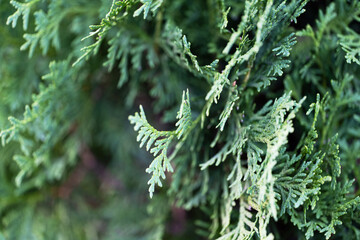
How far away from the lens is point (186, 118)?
0.94m

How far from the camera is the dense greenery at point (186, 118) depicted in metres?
0.95

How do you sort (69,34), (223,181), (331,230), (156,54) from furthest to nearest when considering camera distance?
1. (69,34)
2. (156,54)
3. (223,181)
4. (331,230)

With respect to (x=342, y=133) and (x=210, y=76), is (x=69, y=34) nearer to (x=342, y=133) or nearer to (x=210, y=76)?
(x=210, y=76)

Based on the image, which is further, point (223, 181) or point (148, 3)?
point (223, 181)

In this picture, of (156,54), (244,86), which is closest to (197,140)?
(244,86)

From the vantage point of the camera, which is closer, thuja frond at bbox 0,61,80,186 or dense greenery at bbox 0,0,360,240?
dense greenery at bbox 0,0,360,240

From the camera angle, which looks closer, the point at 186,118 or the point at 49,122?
the point at 186,118

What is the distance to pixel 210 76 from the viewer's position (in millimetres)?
1066

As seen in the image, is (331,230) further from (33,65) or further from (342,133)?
(33,65)

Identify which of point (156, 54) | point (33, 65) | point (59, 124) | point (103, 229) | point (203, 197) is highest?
point (33, 65)

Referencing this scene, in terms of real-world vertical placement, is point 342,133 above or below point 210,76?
below

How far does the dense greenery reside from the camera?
95 cm

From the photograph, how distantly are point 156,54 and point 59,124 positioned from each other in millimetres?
511

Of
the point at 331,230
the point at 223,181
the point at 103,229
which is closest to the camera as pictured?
the point at 331,230
